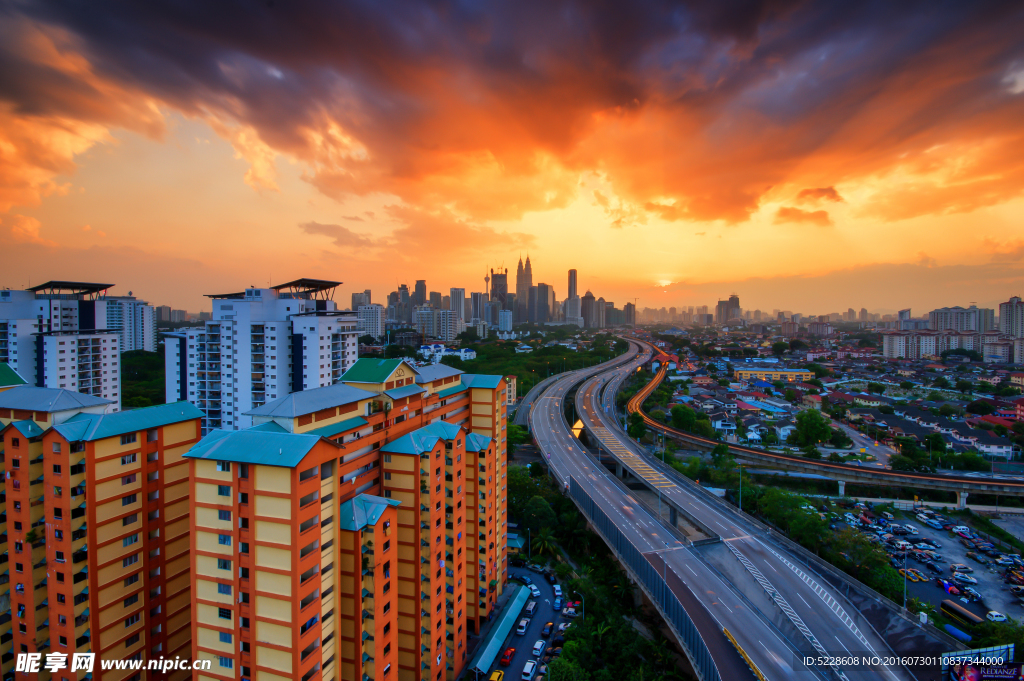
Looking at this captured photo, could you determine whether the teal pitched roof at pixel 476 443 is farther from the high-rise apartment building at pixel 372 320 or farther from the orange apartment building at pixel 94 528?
the high-rise apartment building at pixel 372 320

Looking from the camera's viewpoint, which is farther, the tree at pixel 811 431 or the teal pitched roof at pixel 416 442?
the tree at pixel 811 431

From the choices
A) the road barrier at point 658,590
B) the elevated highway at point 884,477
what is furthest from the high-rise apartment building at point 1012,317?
the road barrier at point 658,590

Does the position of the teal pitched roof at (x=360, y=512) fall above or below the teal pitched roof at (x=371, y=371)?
below

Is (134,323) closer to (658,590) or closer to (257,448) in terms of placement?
(257,448)

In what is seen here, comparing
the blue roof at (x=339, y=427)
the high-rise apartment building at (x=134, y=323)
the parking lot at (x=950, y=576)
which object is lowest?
the parking lot at (x=950, y=576)

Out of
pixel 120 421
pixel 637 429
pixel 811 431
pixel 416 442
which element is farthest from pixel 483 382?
pixel 811 431

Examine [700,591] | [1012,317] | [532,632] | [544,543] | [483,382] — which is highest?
[1012,317]

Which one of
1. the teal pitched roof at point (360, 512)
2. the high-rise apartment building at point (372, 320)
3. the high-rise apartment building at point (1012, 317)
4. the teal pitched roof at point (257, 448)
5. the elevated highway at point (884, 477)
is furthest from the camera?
the high-rise apartment building at point (372, 320)

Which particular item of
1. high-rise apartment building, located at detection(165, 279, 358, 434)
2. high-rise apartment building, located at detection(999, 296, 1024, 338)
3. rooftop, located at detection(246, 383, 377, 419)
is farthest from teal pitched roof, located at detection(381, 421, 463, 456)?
high-rise apartment building, located at detection(999, 296, 1024, 338)
